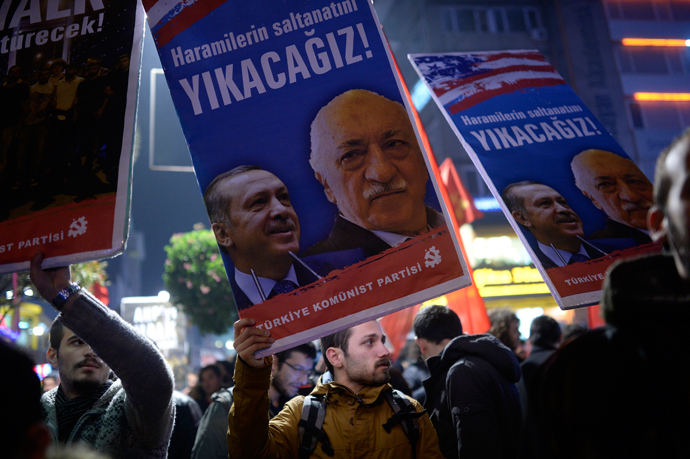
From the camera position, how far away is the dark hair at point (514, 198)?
9.60ft

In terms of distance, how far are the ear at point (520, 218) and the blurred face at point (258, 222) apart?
131 centimetres

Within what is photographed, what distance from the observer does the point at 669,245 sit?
1307mm

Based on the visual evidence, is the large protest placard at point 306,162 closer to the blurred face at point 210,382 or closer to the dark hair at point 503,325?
the dark hair at point 503,325

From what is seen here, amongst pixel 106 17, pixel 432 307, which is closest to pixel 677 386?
pixel 106 17

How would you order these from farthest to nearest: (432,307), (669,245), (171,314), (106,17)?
(171,314) → (432,307) → (106,17) → (669,245)

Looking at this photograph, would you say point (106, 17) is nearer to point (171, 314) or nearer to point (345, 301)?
point (345, 301)

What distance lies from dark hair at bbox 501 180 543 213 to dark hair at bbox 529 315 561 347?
3007 mm

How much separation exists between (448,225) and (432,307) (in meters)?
2.18

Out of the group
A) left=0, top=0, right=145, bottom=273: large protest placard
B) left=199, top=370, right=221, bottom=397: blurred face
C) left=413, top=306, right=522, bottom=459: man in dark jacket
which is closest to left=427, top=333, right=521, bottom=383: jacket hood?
left=413, top=306, right=522, bottom=459: man in dark jacket

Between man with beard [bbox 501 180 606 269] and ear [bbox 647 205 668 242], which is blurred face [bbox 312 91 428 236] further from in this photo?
ear [bbox 647 205 668 242]

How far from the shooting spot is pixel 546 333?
547 centimetres

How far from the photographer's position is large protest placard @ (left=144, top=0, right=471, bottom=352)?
2195mm

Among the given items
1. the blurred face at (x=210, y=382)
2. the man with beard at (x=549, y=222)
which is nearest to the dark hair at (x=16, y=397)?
the man with beard at (x=549, y=222)

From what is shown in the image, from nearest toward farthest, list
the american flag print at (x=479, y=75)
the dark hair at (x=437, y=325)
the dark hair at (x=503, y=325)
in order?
the american flag print at (x=479, y=75)
the dark hair at (x=437, y=325)
the dark hair at (x=503, y=325)
